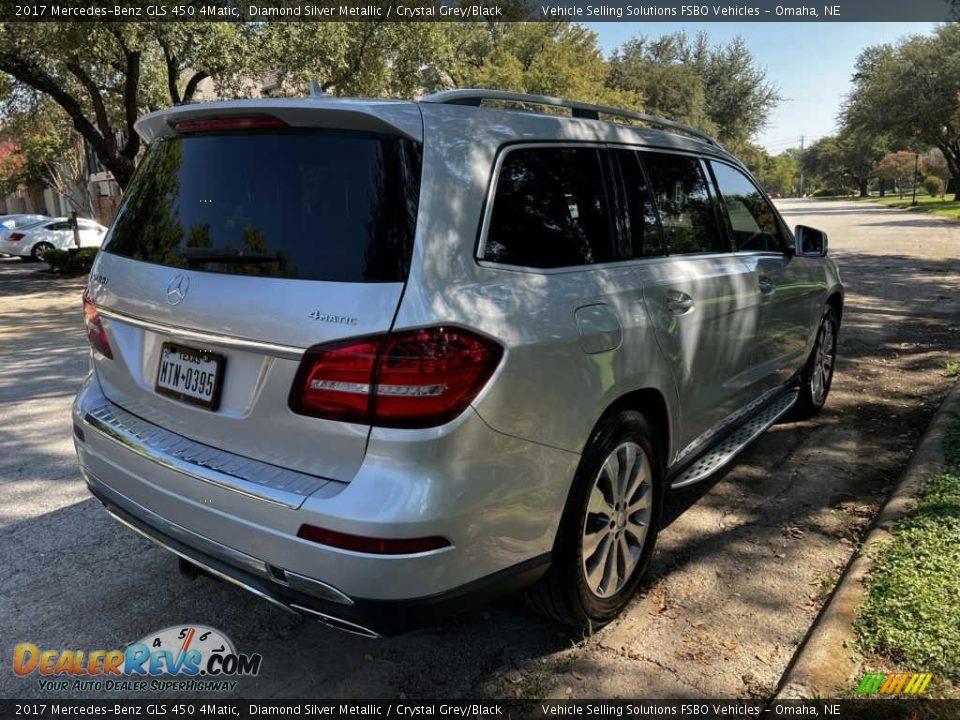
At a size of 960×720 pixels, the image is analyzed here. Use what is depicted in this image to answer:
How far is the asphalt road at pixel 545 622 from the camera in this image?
263 cm

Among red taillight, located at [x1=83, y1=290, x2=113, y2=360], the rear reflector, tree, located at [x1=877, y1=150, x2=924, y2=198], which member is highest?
tree, located at [x1=877, y1=150, x2=924, y2=198]

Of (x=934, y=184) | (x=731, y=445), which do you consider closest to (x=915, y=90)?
(x=934, y=184)

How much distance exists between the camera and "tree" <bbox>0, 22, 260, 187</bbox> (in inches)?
472

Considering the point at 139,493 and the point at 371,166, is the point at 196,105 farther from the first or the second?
the point at 139,493

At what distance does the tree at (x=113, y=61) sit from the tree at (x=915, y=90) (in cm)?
3981

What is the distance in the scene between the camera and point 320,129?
2.30 meters

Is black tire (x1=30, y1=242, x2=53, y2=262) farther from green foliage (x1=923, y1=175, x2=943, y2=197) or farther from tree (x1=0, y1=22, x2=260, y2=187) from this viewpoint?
green foliage (x1=923, y1=175, x2=943, y2=197)

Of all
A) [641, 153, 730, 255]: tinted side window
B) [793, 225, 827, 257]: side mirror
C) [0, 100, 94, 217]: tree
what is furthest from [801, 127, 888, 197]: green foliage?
[641, 153, 730, 255]: tinted side window

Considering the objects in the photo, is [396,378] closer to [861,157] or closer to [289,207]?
[289,207]

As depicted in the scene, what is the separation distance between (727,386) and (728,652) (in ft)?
4.50

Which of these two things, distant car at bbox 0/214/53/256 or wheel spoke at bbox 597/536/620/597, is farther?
distant car at bbox 0/214/53/256

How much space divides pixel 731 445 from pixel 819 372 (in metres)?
1.94

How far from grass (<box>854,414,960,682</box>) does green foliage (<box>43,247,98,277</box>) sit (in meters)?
18.5

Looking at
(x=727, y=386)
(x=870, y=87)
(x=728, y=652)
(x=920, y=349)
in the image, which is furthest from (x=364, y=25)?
(x=870, y=87)
